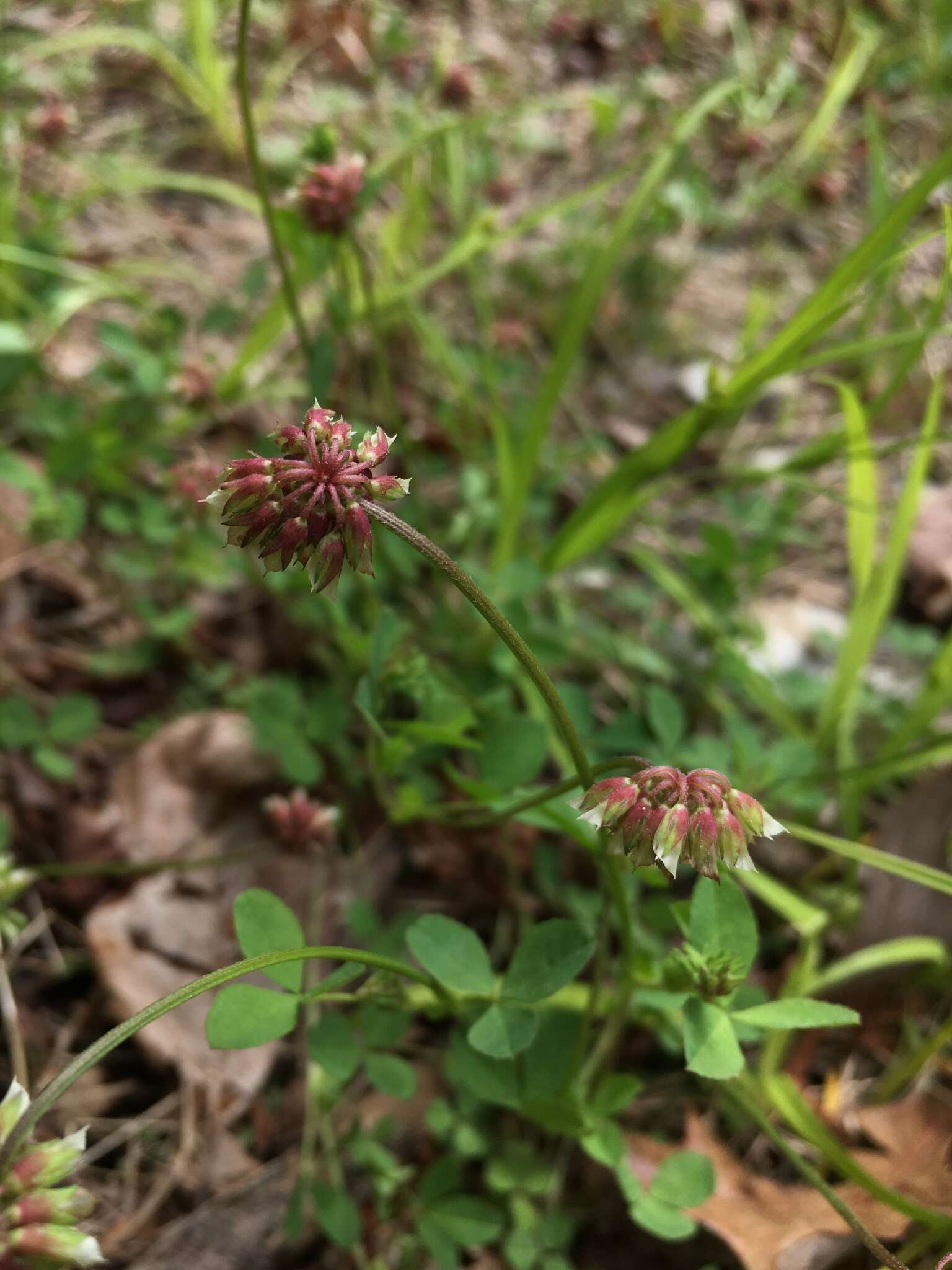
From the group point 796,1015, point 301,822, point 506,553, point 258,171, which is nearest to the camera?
point 796,1015

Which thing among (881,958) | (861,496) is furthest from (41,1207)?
(861,496)

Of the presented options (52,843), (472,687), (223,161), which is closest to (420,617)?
(472,687)

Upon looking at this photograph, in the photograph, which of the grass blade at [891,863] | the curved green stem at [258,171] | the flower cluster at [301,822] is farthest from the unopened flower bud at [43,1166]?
the curved green stem at [258,171]

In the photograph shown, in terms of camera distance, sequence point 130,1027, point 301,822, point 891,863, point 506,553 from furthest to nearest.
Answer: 1. point 506,553
2. point 301,822
3. point 891,863
4. point 130,1027

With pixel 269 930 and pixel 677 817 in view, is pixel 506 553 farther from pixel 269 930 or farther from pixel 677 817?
pixel 677 817

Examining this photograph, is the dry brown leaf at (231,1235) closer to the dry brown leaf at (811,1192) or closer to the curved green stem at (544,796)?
the dry brown leaf at (811,1192)

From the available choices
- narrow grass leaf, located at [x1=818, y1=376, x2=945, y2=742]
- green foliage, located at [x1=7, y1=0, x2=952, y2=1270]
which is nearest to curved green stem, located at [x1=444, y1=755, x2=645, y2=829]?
green foliage, located at [x1=7, y1=0, x2=952, y2=1270]
